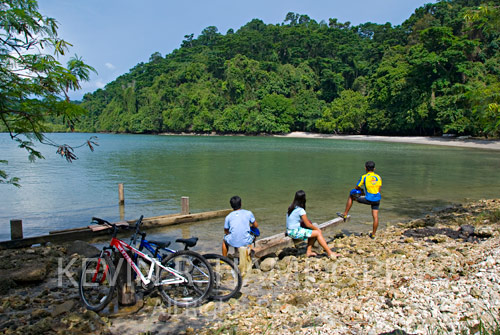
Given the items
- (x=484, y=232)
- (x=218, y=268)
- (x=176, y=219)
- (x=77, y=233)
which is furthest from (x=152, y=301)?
(x=484, y=232)

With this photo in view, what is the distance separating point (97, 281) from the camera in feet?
18.5

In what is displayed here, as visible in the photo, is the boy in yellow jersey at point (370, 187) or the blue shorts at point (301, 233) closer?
the blue shorts at point (301, 233)

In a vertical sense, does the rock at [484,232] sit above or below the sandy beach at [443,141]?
below

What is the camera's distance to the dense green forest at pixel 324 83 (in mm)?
64250

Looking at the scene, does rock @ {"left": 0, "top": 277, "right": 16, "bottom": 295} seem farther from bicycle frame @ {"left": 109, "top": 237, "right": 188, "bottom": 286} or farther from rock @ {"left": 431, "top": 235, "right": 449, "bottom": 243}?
rock @ {"left": 431, "top": 235, "right": 449, "bottom": 243}

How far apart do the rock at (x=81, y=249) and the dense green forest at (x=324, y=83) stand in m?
48.9

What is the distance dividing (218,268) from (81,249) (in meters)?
4.60

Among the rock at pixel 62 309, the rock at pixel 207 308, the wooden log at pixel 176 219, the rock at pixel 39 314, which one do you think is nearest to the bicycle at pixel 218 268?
the rock at pixel 207 308

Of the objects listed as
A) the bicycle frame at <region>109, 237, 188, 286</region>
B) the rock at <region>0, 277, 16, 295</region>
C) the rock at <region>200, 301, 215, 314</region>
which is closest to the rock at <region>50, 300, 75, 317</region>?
the bicycle frame at <region>109, 237, 188, 286</region>

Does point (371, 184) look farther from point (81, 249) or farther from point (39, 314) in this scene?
point (39, 314)

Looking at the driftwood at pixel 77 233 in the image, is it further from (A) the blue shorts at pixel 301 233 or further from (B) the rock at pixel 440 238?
(B) the rock at pixel 440 238

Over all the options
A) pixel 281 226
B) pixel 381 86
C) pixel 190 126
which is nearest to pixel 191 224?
pixel 281 226

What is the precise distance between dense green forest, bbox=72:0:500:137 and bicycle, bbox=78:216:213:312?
49.6 meters

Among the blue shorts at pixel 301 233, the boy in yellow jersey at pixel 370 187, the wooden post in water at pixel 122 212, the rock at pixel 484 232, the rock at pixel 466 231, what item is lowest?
the wooden post in water at pixel 122 212
